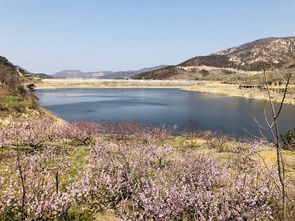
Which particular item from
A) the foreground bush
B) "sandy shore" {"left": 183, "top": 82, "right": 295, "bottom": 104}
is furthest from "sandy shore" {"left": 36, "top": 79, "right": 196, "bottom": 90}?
the foreground bush

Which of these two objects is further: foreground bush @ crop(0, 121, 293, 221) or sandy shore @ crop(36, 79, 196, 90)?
sandy shore @ crop(36, 79, 196, 90)

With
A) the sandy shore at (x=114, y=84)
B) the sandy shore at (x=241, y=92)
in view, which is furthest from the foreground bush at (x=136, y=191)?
the sandy shore at (x=114, y=84)

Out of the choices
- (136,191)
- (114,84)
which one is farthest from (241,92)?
(136,191)

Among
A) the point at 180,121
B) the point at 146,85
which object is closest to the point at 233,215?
the point at 180,121

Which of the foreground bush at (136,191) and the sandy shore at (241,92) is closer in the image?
the foreground bush at (136,191)

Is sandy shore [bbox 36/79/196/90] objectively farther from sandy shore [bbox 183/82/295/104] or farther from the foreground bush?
the foreground bush

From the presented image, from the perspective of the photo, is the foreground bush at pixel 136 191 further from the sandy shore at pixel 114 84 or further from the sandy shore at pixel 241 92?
the sandy shore at pixel 114 84

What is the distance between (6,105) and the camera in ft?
90.4

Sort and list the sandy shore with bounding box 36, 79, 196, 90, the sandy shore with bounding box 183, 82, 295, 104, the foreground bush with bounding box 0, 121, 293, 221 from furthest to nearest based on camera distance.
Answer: the sandy shore with bounding box 36, 79, 196, 90 < the sandy shore with bounding box 183, 82, 295, 104 < the foreground bush with bounding box 0, 121, 293, 221

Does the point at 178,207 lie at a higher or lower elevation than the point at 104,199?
higher

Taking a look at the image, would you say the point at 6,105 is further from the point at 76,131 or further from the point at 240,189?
the point at 240,189

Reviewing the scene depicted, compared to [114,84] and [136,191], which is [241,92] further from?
[136,191]

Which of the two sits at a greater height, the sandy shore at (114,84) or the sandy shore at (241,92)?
the sandy shore at (114,84)

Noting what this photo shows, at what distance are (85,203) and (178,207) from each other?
3165 millimetres
